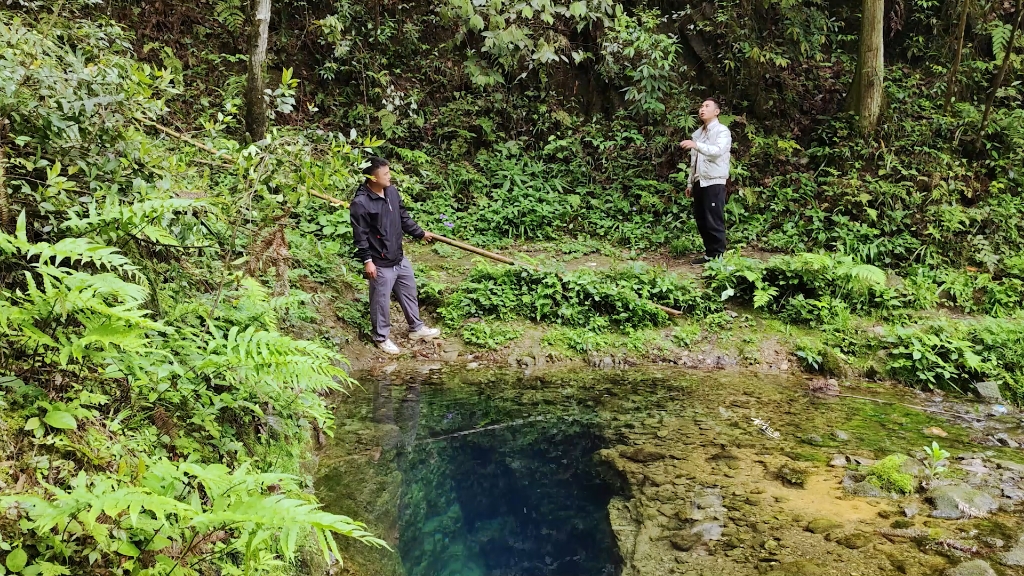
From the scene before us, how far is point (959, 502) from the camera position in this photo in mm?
4426

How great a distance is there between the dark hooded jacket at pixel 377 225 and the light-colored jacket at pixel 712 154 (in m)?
4.61

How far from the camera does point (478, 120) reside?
42.6 ft

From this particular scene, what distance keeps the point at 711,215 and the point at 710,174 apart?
62 centimetres

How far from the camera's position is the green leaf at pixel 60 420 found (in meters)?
2.49

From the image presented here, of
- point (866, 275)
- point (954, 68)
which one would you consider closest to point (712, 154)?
point (866, 275)

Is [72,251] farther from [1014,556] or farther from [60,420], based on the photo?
[1014,556]

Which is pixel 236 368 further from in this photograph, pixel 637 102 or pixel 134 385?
pixel 637 102

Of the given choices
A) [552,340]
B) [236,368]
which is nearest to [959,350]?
[552,340]

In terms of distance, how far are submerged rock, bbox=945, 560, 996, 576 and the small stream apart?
0.05 meters

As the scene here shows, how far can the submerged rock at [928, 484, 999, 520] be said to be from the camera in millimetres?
4332

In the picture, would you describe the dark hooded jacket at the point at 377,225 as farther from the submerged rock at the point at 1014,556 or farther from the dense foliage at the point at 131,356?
the submerged rock at the point at 1014,556

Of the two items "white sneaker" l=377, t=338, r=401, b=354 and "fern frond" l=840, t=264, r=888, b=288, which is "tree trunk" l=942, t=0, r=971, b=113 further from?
"white sneaker" l=377, t=338, r=401, b=354

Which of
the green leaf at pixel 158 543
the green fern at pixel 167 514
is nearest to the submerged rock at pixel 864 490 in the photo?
Result: the green fern at pixel 167 514

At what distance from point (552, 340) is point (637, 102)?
6758 mm
